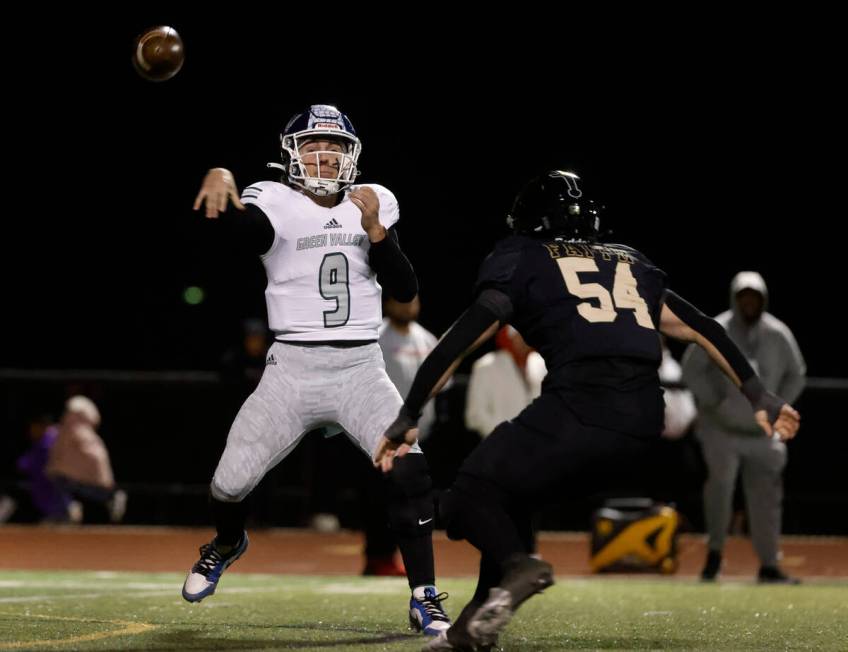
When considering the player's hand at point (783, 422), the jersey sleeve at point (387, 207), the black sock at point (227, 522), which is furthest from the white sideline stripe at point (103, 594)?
the player's hand at point (783, 422)

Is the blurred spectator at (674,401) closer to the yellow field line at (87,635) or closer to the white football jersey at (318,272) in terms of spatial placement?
the white football jersey at (318,272)

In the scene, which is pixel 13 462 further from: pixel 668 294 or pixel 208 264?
pixel 668 294

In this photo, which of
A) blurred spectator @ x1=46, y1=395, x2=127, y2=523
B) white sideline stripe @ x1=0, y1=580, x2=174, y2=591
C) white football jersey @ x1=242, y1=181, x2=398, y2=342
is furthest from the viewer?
blurred spectator @ x1=46, y1=395, x2=127, y2=523

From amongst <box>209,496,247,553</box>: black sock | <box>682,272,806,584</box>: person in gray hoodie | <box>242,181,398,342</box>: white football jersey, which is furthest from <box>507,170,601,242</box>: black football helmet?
<box>682,272,806,584</box>: person in gray hoodie

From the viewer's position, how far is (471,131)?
19469 mm

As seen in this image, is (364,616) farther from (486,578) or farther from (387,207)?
(387,207)

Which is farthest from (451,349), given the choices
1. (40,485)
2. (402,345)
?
(40,485)

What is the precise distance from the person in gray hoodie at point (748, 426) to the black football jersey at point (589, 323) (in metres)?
4.43

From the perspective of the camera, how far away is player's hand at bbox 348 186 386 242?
4953mm

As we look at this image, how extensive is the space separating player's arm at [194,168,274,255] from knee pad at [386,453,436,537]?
1.02 metres

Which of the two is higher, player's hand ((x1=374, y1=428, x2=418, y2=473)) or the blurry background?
the blurry background

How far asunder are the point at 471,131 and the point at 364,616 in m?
14.3

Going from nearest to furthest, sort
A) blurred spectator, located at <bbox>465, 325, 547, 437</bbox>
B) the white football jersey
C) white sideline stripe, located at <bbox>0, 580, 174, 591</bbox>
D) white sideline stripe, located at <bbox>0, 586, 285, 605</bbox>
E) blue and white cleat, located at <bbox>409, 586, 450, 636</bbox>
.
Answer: blue and white cleat, located at <bbox>409, 586, 450, 636</bbox>, the white football jersey, white sideline stripe, located at <bbox>0, 586, 285, 605</bbox>, white sideline stripe, located at <bbox>0, 580, 174, 591</bbox>, blurred spectator, located at <bbox>465, 325, 547, 437</bbox>

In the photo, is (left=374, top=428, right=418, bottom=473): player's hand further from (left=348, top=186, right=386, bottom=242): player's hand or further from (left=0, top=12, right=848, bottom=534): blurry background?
(left=0, top=12, right=848, bottom=534): blurry background
